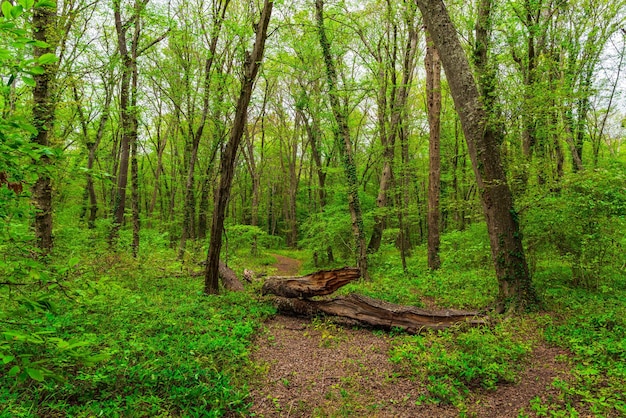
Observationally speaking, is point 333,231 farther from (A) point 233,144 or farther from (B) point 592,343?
(B) point 592,343

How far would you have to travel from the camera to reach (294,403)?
371 centimetres

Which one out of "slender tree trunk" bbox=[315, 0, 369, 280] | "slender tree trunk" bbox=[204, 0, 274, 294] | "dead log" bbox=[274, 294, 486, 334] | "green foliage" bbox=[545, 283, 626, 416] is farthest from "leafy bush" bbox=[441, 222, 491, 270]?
"slender tree trunk" bbox=[204, 0, 274, 294]

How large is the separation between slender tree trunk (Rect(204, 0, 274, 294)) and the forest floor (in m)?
2.67

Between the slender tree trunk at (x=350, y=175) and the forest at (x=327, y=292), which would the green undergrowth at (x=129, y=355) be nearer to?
the forest at (x=327, y=292)

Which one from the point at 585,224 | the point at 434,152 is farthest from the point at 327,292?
the point at 434,152

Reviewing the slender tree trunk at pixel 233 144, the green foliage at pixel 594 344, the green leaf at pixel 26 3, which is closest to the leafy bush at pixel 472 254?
the green foliage at pixel 594 344

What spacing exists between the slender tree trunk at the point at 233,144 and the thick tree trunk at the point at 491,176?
3546mm

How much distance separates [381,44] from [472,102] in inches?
380

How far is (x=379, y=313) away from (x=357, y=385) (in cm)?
203

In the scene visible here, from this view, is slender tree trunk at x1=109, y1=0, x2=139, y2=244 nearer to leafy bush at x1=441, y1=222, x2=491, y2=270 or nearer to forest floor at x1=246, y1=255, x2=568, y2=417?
forest floor at x1=246, y1=255, x2=568, y2=417

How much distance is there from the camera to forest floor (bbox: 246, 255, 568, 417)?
354 centimetres

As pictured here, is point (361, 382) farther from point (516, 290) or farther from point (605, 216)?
point (605, 216)

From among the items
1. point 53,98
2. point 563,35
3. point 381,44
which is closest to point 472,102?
point 53,98

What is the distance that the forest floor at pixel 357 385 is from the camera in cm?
354
